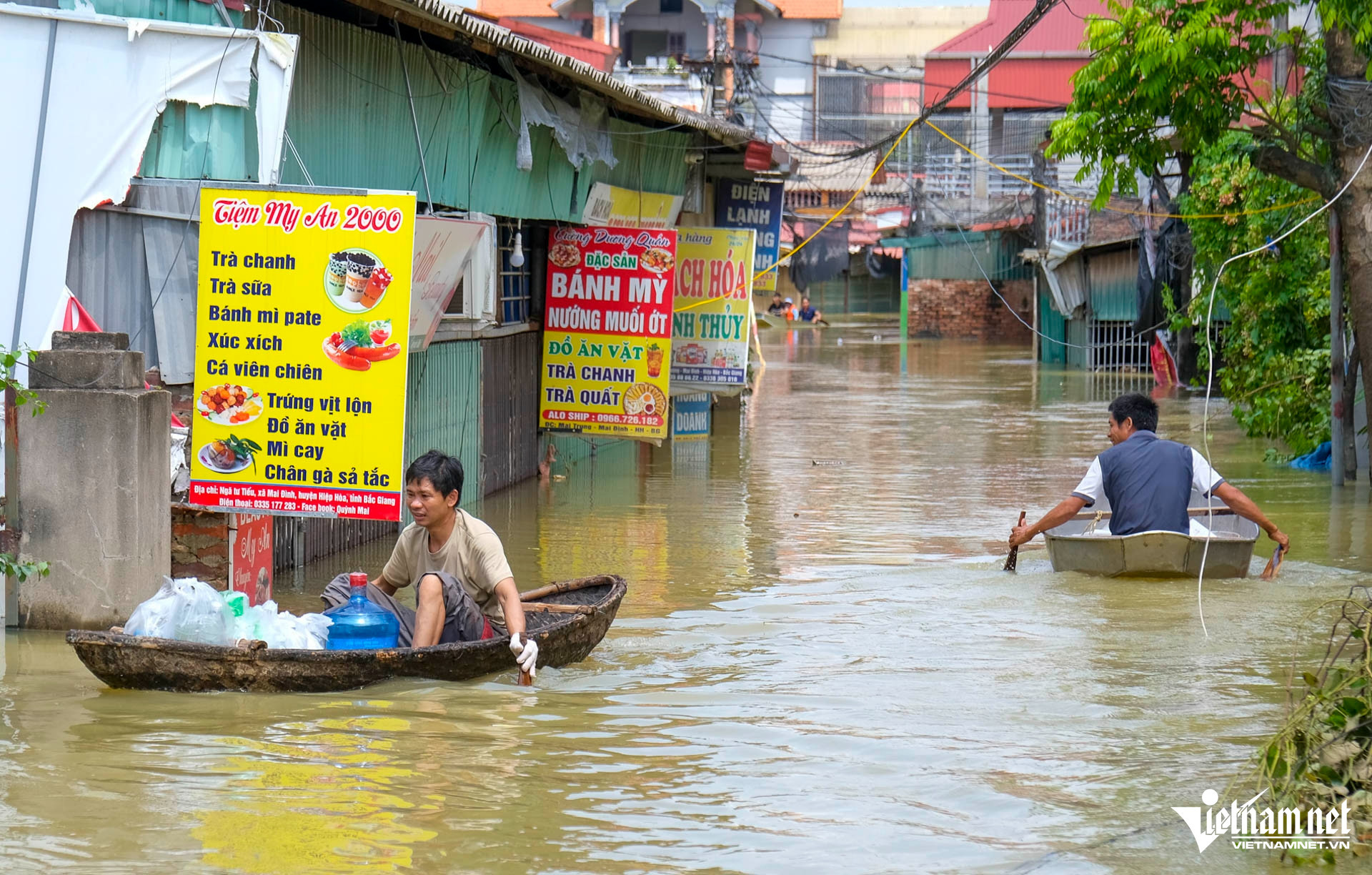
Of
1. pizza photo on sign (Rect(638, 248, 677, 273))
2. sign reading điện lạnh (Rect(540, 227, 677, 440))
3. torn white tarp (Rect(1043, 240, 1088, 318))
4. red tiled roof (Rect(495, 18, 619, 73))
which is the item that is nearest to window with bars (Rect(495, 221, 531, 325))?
sign reading điện lạnh (Rect(540, 227, 677, 440))

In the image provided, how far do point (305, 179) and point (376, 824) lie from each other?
5177 mm

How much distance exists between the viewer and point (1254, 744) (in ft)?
22.0

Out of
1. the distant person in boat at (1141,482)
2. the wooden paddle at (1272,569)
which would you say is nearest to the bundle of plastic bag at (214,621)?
the distant person in boat at (1141,482)

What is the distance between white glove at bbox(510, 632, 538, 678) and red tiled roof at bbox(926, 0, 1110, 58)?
3386cm

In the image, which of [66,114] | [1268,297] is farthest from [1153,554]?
[1268,297]

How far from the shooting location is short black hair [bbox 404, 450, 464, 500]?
7.45 metres

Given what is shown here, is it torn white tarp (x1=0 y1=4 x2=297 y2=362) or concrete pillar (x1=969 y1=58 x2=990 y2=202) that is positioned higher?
concrete pillar (x1=969 y1=58 x2=990 y2=202)

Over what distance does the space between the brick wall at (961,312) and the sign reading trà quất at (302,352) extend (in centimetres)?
3812

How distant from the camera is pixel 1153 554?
33.4ft

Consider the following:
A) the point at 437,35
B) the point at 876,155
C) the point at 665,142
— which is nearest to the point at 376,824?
the point at 437,35

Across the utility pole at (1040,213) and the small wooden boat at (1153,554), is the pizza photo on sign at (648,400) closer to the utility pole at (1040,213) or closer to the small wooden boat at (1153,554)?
the small wooden boat at (1153,554)

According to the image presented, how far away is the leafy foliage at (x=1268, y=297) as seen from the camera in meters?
16.9

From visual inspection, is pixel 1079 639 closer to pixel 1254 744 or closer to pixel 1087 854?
pixel 1254 744

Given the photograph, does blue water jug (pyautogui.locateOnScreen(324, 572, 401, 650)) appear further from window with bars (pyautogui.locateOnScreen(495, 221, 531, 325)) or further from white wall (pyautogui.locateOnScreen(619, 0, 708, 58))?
white wall (pyautogui.locateOnScreen(619, 0, 708, 58))
